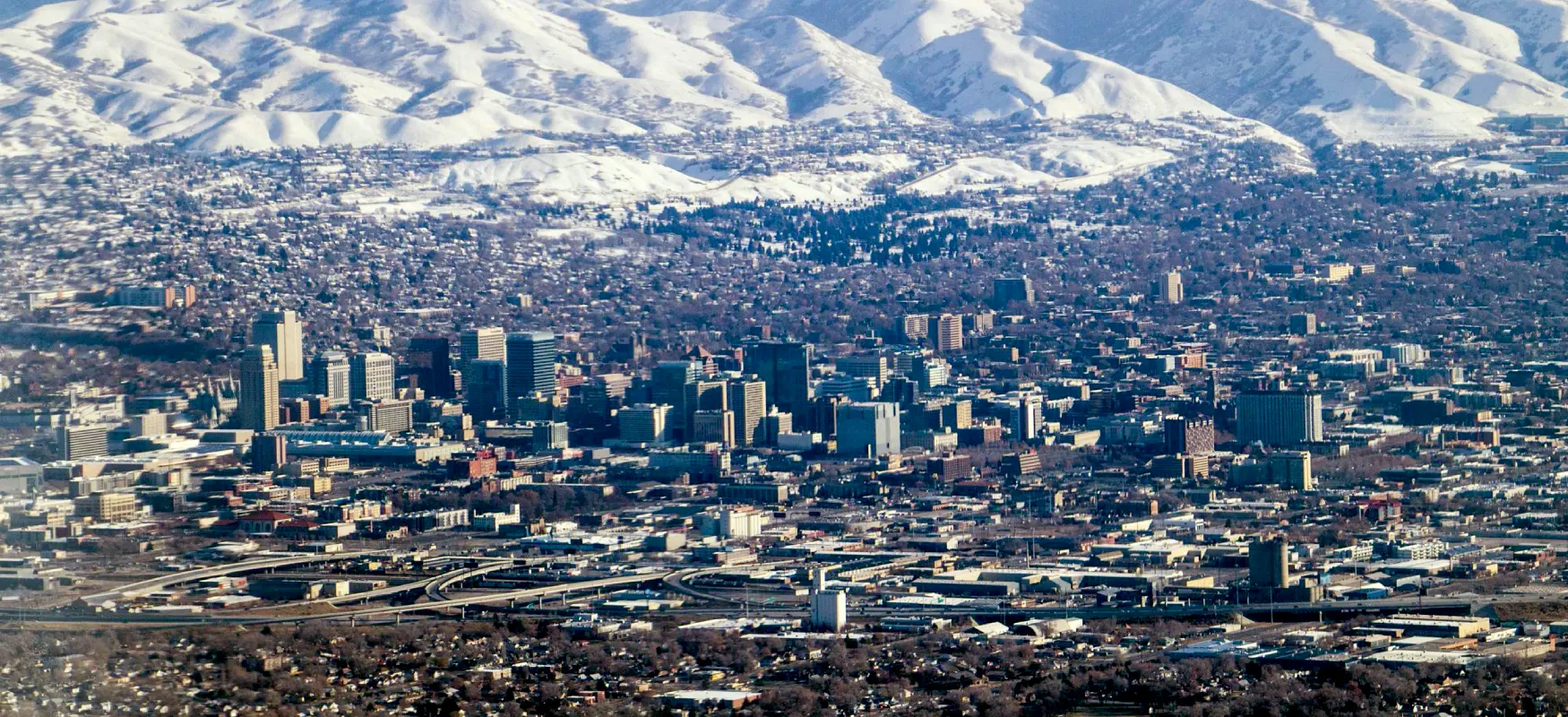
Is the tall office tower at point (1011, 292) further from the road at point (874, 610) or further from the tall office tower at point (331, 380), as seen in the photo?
the road at point (874, 610)

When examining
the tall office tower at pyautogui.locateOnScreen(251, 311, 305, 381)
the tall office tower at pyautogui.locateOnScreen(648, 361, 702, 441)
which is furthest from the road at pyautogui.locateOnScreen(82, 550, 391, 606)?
the tall office tower at pyautogui.locateOnScreen(251, 311, 305, 381)

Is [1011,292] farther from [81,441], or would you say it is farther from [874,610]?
[874,610]

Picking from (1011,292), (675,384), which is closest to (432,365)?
(675,384)

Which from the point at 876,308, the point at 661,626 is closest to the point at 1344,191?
the point at 876,308

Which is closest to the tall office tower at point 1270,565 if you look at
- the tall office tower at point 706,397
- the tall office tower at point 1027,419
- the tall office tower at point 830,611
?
the tall office tower at point 830,611

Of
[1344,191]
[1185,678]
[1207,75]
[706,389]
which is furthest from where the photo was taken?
[1207,75]

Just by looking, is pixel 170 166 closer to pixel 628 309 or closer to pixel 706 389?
pixel 628 309
